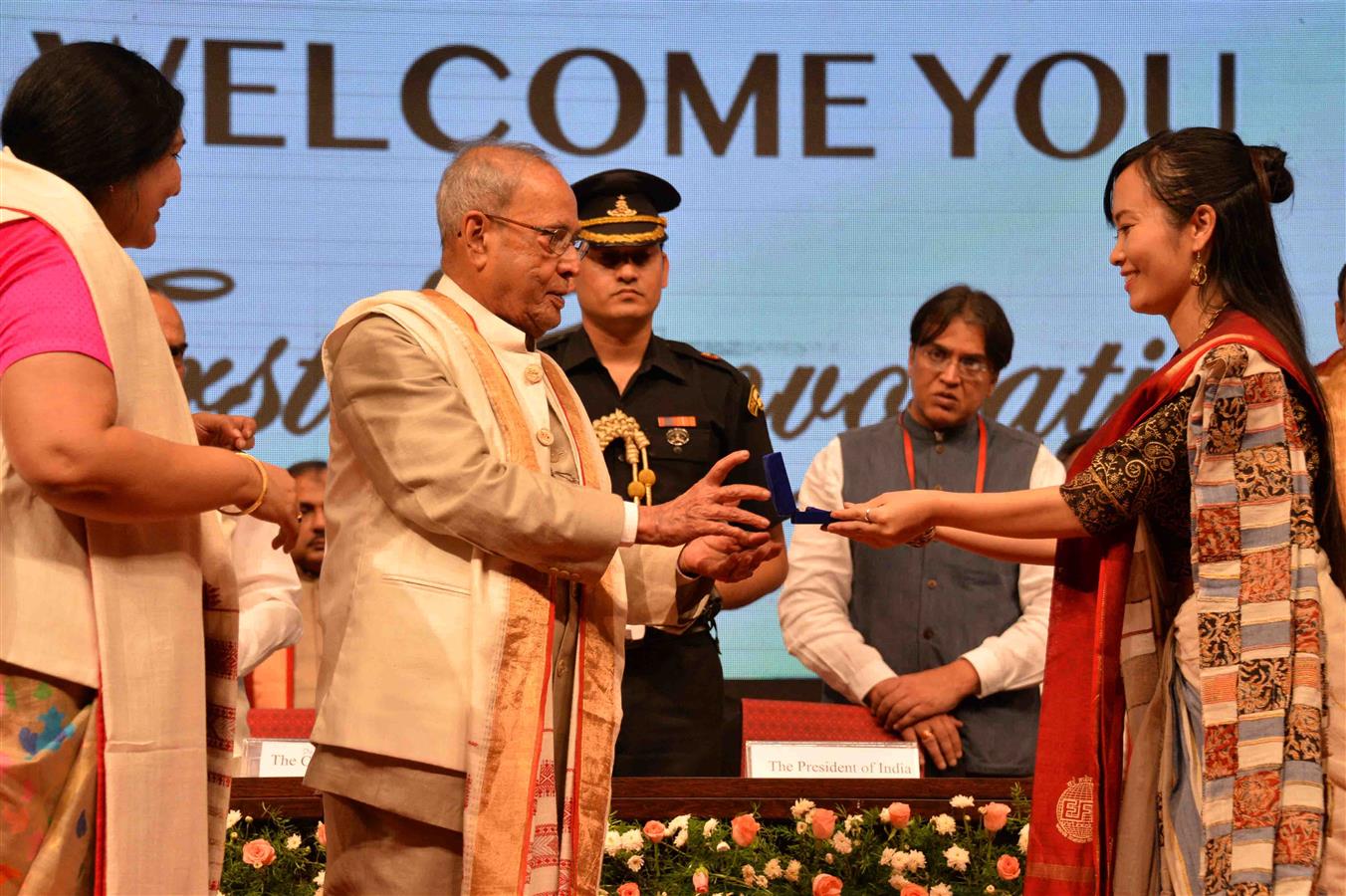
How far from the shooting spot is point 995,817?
3254mm

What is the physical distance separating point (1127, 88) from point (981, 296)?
1.31 metres

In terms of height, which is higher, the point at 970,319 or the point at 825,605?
the point at 970,319

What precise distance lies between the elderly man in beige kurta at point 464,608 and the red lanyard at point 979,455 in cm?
172

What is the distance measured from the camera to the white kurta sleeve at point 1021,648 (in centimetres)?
392

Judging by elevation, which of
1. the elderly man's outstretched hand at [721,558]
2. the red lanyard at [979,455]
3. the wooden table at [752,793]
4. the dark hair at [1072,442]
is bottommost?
the wooden table at [752,793]

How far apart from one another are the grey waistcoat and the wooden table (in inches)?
24.4

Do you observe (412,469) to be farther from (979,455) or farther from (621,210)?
(979,455)

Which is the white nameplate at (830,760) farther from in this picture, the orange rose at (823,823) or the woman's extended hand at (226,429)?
the woman's extended hand at (226,429)

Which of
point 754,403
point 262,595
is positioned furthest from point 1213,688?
point 262,595

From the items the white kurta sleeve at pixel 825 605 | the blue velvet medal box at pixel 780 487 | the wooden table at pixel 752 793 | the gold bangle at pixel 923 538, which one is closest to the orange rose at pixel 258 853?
the wooden table at pixel 752 793

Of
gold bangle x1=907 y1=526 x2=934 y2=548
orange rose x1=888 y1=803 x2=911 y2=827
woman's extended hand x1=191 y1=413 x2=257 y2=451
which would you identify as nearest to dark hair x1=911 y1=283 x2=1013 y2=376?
gold bangle x1=907 y1=526 x2=934 y2=548

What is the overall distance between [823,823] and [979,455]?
4.76ft

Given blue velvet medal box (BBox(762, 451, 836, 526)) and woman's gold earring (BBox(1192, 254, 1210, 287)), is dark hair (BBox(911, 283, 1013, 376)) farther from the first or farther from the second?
blue velvet medal box (BBox(762, 451, 836, 526))

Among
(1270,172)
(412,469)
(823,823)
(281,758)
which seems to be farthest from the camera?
(281,758)
